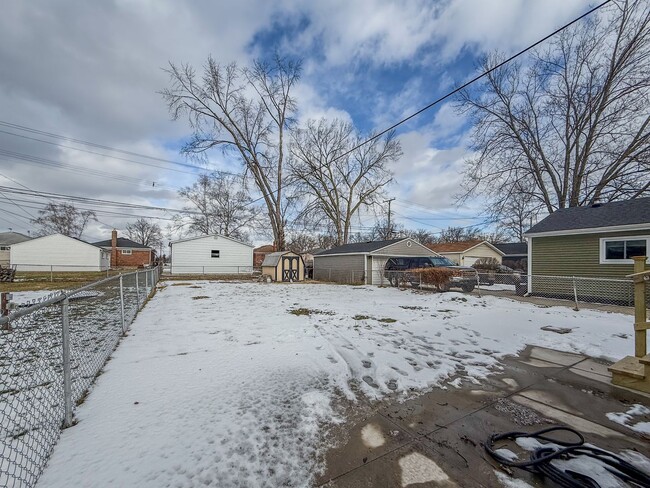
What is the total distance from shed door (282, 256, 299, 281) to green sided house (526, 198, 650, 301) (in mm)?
14448

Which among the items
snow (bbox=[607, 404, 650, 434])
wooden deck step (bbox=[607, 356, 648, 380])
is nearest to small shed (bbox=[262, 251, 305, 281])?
Result: wooden deck step (bbox=[607, 356, 648, 380])

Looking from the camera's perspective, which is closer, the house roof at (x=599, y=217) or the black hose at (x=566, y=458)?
the black hose at (x=566, y=458)

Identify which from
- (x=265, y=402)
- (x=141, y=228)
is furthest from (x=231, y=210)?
(x=265, y=402)

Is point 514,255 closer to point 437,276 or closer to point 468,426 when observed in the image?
point 437,276

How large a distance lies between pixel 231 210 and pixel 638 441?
37.3 m

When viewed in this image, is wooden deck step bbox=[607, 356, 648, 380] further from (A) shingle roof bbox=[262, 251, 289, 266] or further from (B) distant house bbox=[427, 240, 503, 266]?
(B) distant house bbox=[427, 240, 503, 266]

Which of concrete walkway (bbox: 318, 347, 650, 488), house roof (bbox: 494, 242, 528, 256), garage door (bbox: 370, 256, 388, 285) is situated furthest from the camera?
house roof (bbox: 494, 242, 528, 256)

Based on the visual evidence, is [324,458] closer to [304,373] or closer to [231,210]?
[304,373]

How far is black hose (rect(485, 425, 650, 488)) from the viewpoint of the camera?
1.80 m

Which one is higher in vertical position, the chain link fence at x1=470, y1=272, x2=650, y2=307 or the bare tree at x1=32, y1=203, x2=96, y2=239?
the bare tree at x1=32, y1=203, x2=96, y2=239

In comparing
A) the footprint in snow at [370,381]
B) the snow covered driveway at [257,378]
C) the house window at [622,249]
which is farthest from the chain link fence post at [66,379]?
the house window at [622,249]

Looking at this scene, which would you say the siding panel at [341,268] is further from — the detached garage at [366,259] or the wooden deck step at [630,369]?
the wooden deck step at [630,369]

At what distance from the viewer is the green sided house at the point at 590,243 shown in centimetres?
974

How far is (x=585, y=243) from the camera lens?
10.9 metres
